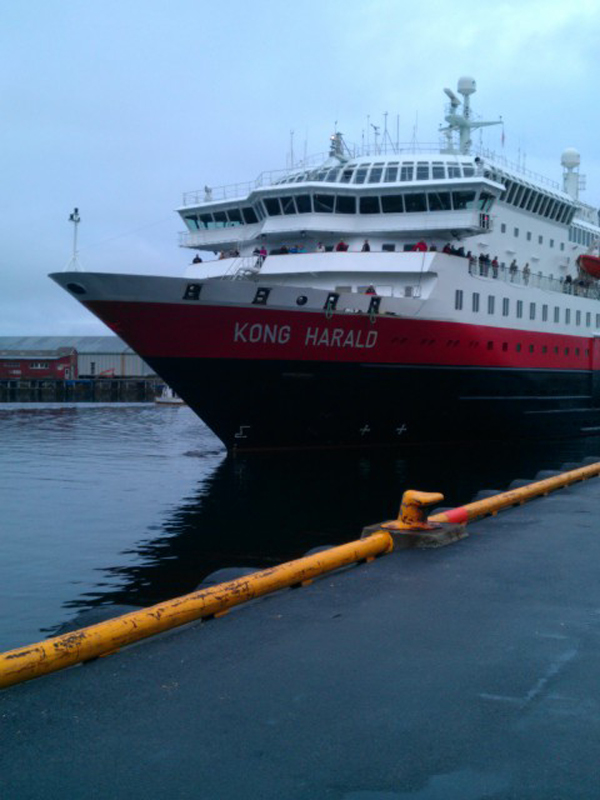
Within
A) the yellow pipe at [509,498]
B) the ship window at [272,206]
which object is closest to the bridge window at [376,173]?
the ship window at [272,206]

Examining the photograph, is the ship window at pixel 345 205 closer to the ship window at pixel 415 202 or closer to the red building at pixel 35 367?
the ship window at pixel 415 202

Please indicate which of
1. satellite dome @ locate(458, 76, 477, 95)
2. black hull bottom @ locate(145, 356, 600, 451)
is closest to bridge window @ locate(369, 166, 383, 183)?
black hull bottom @ locate(145, 356, 600, 451)

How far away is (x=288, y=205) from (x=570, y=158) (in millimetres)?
23737

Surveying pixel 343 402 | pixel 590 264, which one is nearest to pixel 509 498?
pixel 343 402

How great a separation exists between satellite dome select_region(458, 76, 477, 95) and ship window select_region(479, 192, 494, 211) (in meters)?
10.7

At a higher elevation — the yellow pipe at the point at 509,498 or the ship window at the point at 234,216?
the ship window at the point at 234,216

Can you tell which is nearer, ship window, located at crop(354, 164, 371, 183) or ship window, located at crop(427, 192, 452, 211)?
ship window, located at crop(427, 192, 452, 211)

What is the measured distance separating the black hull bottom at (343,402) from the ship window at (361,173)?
7.02 metres

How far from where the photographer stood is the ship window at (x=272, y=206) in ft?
85.1

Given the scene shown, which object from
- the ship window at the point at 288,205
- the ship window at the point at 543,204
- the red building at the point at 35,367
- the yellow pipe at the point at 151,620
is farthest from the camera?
the red building at the point at 35,367

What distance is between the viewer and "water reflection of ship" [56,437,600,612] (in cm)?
1128

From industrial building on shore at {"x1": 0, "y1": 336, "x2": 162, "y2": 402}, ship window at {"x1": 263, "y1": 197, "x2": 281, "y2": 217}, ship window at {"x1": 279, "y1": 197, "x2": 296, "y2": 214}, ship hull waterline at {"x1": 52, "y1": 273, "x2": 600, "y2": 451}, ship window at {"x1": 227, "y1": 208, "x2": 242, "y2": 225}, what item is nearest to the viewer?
ship hull waterline at {"x1": 52, "y1": 273, "x2": 600, "y2": 451}

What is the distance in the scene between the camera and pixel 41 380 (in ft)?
259

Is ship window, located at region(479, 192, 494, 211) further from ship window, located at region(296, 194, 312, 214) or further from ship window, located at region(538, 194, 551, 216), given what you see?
ship window, located at region(538, 194, 551, 216)
